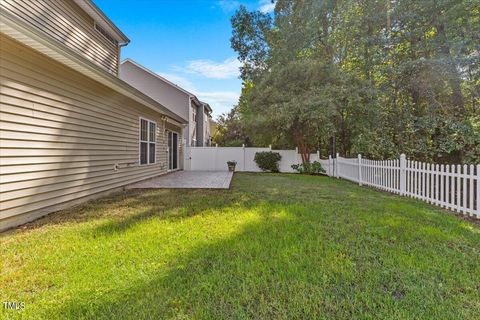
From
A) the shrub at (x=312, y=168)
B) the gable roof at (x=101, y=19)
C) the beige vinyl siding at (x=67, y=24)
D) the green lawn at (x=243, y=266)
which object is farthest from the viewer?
the shrub at (x=312, y=168)

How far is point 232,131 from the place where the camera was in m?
23.1

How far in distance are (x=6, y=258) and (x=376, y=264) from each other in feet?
13.0

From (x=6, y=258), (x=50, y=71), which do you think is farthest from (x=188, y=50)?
(x=6, y=258)

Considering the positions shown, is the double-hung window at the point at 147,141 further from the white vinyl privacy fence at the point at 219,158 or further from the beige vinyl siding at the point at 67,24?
the white vinyl privacy fence at the point at 219,158

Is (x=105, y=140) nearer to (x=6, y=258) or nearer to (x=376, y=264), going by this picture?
(x=6, y=258)

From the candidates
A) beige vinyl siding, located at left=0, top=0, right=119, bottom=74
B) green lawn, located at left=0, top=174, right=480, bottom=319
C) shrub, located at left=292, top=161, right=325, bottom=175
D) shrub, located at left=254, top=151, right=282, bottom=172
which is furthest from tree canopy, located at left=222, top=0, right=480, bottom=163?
beige vinyl siding, located at left=0, top=0, right=119, bottom=74

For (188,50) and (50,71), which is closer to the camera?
(50,71)

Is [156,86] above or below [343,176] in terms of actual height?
above

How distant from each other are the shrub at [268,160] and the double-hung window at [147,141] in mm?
6593

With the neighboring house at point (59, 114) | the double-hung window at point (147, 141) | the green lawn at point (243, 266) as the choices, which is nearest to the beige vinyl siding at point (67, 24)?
the neighboring house at point (59, 114)

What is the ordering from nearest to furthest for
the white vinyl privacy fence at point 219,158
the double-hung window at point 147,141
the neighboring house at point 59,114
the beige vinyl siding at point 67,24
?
1. the neighboring house at point 59,114
2. the beige vinyl siding at point 67,24
3. the double-hung window at point 147,141
4. the white vinyl privacy fence at point 219,158

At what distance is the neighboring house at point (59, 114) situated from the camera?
3.90 meters

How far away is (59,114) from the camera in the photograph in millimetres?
5012

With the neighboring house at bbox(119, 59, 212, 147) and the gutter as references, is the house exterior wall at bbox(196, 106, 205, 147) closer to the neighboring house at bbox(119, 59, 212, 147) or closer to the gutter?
the neighboring house at bbox(119, 59, 212, 147)
